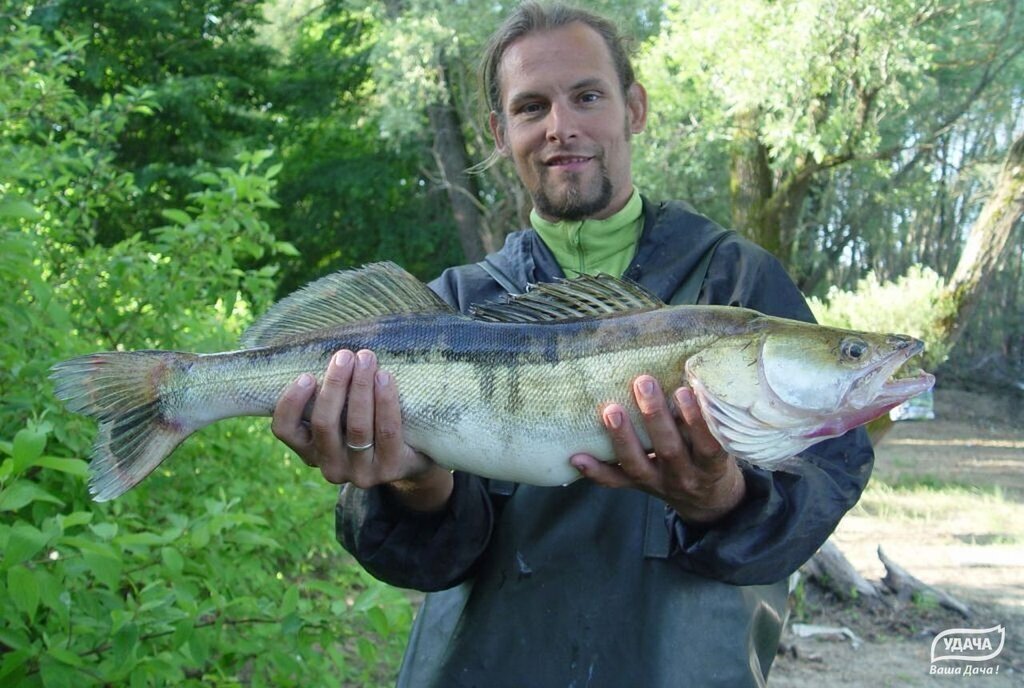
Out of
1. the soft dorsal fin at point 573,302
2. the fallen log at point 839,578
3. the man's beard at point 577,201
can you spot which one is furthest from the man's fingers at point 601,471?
the fallen log at point 839,578

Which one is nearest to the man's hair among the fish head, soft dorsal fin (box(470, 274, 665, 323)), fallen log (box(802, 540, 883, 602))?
soft dorsal fin (box(470, 274, 665, 323))

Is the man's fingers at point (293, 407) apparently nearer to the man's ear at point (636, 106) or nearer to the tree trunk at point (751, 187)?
the man's ear at point (636, 106)

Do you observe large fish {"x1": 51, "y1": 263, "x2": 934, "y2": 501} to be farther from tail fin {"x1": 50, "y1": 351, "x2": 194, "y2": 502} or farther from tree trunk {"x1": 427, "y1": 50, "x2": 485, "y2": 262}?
tree trunk {"x1": 427, "y1": 50, "x2": 485, "y2": 262}

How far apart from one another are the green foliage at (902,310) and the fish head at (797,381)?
7885mm

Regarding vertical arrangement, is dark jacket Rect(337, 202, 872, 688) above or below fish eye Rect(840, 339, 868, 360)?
below

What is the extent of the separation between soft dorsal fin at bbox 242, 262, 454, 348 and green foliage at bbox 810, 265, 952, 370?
8118 mm

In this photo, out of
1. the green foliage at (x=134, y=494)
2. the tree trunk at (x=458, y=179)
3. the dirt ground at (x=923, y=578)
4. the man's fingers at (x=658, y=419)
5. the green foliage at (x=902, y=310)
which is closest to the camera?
the man's fingers at (x=658, y=419)

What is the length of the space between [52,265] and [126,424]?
2.75 metres

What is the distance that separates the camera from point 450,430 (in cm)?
246

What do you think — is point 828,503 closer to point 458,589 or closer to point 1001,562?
point 458,589

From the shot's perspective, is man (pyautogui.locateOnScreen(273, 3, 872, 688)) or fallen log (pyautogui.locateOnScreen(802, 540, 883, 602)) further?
fallen log (pyautogui.locateOnScreen(802, 540, 883, 602))

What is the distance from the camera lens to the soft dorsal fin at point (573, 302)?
8.16 feet

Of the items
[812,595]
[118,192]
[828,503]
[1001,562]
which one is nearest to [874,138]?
[1001,562]

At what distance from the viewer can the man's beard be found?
2.91 meters
